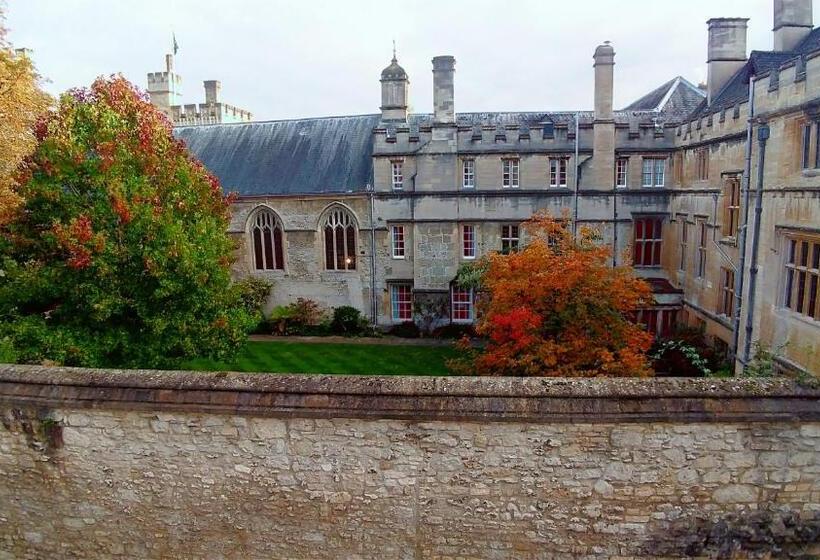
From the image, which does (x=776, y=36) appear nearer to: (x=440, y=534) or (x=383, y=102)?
(x=383, y=102)

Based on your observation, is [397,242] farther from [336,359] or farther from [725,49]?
[725,49]

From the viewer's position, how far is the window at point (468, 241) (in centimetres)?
2494

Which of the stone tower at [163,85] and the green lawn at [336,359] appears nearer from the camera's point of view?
the green lawn at [336,359]

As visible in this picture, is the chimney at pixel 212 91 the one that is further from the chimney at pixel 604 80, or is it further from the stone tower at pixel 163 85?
the chimney at pixel 604 80

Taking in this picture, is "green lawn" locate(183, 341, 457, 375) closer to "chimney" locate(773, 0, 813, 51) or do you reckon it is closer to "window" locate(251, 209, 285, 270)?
"window" locate(251, 209, 285, 270)

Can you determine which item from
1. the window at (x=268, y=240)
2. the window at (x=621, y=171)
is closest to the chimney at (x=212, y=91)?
the window at (x=268, y=240)

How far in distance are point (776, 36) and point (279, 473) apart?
76.7 ft

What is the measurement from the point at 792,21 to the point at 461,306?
1599 centimetres

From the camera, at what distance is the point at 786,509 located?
20.3 feet

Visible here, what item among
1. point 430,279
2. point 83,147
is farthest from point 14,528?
point 430,279

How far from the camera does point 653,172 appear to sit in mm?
23812

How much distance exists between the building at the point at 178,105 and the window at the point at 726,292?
101 ft

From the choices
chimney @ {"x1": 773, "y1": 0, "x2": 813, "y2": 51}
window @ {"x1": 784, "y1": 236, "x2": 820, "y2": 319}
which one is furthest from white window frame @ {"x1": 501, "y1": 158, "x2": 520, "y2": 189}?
window @ {"x1": 784, "y1": 236, "x2": 820, "y2": 319}

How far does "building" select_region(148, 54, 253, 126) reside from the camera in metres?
37.8
